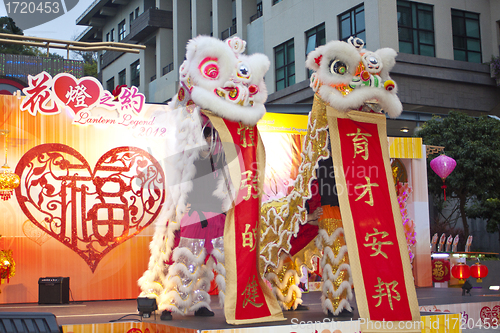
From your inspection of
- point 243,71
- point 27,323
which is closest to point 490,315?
point 243,71

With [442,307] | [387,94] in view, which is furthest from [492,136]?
[387,94]

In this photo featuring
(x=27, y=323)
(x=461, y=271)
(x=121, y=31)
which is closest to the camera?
(x=27, y=323)

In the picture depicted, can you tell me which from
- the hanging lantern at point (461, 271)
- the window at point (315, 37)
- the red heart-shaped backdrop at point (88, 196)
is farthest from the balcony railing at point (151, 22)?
the hanging lantern at point (461, 271)

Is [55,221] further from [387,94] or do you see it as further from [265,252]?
[387,94]

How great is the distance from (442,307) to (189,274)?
248 cm

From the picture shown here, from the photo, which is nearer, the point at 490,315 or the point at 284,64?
the point at 490,315

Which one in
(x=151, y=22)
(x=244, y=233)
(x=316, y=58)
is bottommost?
(x=244, y=233)

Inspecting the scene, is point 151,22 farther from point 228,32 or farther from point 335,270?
point 335,270

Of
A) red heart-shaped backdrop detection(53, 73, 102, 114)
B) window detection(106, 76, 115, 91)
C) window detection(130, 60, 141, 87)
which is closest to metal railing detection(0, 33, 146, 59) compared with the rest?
red heart-shaped backdrop detection(53, 73, 102, 114)

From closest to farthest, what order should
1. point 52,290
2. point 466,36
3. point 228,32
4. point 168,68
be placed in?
point 52,290 < point 466,36 < point 228,32 < point 168,68

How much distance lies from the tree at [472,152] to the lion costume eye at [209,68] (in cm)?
837

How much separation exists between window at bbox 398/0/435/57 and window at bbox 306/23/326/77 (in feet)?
5.78

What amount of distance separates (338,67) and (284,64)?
9474 millimetres

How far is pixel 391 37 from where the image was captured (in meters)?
11.1
